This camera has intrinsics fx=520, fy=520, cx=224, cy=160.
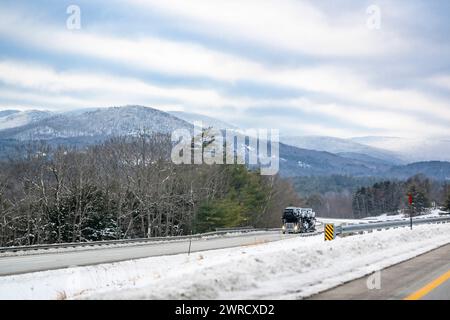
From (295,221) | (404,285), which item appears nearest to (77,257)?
(404,285)

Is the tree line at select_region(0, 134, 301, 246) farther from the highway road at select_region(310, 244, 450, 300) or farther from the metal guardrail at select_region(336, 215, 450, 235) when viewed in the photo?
the highway road at select_region(310, 244, 450, 300)

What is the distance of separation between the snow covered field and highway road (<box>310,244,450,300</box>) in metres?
0.40

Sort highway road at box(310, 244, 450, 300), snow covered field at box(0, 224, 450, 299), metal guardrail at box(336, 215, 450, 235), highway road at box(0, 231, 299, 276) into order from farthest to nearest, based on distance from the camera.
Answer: metal guardrail at box(336, 215, 450, 235) → highway road at box(0, 231, 299, 276) → highway road at box(310, 244, 450, 300) → snow covered field at box(0, 224, 450, 299)

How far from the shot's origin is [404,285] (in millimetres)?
11266

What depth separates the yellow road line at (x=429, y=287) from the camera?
390 inches

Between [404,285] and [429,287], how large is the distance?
19.8 inches

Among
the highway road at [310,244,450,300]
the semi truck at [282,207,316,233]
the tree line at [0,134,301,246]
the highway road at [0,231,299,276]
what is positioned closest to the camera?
the highway road at [310,244,450,300]

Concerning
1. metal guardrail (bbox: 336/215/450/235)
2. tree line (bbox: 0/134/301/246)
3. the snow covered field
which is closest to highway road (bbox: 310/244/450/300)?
the snow covered field

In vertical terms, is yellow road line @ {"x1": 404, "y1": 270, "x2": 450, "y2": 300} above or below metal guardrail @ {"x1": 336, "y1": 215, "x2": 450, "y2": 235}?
above

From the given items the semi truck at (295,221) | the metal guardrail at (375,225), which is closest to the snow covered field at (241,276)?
the metal guardrail at (375,225)

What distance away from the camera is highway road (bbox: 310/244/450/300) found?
984 centimetres

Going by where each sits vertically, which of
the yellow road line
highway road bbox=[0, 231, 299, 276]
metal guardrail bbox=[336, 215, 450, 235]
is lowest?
highway road bbox=[0, 231, 299, 276]
